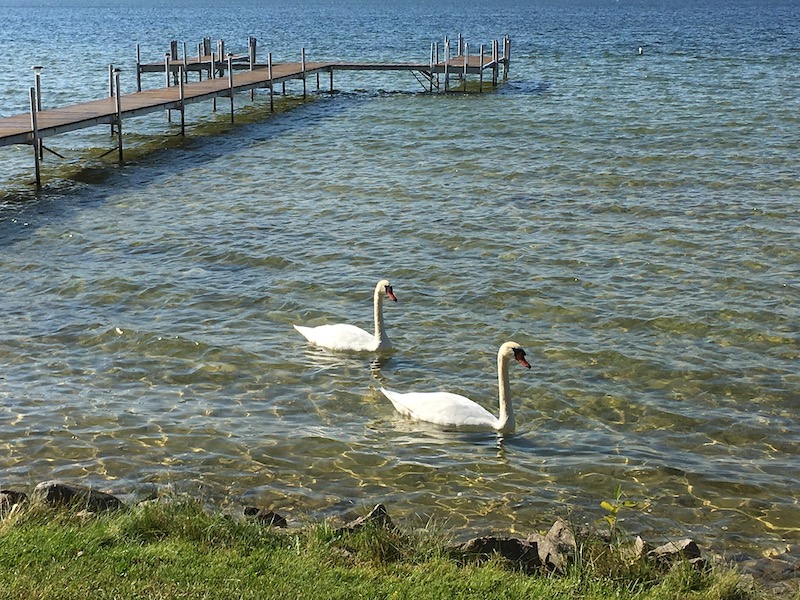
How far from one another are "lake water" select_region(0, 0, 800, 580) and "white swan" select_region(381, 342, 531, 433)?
0.15m

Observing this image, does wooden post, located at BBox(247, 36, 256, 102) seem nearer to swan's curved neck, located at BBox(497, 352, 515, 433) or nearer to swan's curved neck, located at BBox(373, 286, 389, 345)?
swan's curved neck, located at BBox(373, 286, 389, 345)

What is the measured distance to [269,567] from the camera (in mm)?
6629

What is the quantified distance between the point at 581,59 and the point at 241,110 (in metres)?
27.0

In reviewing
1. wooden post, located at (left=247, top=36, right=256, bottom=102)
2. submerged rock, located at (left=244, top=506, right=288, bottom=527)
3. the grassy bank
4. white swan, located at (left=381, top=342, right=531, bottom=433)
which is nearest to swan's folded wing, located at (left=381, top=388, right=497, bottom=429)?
white swan, located at (left=381, top=342, right=531, bottom=433)

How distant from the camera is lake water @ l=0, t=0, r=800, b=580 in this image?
9.84 m

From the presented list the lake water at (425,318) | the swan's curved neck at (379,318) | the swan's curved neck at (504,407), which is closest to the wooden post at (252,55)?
the lake water at (425,318)

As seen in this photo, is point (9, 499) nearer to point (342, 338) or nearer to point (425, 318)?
point (342, 338)

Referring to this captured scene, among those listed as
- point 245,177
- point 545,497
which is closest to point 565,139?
point 245,177

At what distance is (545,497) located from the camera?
9461 millimetres

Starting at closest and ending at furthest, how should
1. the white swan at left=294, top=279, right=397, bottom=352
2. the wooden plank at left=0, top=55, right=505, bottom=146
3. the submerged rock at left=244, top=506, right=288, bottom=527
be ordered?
the submerged rock at left=244, top=506, right=288, bottom=527
the white swan at left=294, top=279, right=397, bottom=352
the wooden plank at left=0, top=55, right=505, bottom=146

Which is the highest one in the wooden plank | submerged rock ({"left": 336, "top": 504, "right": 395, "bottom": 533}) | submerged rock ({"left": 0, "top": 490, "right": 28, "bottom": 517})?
the wooden plank

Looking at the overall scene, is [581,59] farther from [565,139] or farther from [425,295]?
[425,295]

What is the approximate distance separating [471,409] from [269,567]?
462 centimetres

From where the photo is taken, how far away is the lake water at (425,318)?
9.84 m
